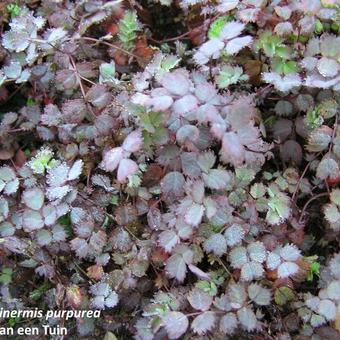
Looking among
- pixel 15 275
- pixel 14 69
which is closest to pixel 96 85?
pixel 14 69

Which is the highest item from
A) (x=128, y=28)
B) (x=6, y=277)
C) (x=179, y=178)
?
(x=128, y=28)

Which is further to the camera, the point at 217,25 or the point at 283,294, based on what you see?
the point at 217,25

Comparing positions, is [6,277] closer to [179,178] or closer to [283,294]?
[179,178]

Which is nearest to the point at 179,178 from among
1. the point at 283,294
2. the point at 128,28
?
the point at 283,294

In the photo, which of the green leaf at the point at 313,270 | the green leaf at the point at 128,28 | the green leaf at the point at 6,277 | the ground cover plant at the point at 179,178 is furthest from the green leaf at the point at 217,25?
the green leaf at the point at 6,277

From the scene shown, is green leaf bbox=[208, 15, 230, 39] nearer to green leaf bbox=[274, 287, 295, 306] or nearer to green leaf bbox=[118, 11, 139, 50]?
green leaf bbox=[118, 11, 139, 50]

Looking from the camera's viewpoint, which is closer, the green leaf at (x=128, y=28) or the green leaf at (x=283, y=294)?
the green leaf at (x=283, y=294)

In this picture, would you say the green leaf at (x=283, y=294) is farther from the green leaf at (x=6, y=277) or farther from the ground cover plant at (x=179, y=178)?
the green leaf at (x=6, y=277)

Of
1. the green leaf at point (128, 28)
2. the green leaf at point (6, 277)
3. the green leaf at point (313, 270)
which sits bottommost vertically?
the green leaf at point (6, 277)
